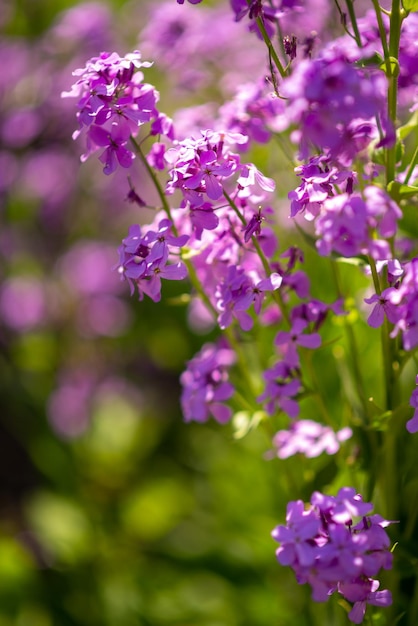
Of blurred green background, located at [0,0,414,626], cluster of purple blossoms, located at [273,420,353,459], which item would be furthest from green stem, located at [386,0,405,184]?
blurred green background, located at [0,0,414,626]

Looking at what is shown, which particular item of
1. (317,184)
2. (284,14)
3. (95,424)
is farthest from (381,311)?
(95,424)

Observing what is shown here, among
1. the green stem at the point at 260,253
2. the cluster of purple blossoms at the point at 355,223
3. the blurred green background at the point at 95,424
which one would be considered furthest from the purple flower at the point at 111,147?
the blurred green background at the point at 95,424

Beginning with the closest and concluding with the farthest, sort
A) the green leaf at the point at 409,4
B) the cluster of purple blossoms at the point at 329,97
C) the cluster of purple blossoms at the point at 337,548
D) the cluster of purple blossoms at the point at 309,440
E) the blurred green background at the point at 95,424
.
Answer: the cluster of purple blossoms at the point at 329,97 < the cluster of purple blossoms at the point at 337,548 < the green leaf at the point at 409,4 < the cluster of purple blossoms at the point at 309,440 < the blurred green background at the point at 95,424

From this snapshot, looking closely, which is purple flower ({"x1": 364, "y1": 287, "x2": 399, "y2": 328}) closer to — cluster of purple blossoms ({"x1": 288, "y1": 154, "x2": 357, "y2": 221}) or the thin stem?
cluster of purple blossoms ({"x1": 288, "y1": 154, "x2": 357, "y2": 221})

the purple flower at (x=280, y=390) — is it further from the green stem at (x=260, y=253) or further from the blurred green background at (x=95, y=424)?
the blurred green background at (x=95, y=424)

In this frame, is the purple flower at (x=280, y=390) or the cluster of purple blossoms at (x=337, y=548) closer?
the cluster of purple blossoms at (x=337, y=548)

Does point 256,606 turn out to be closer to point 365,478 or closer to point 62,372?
point 365,478
